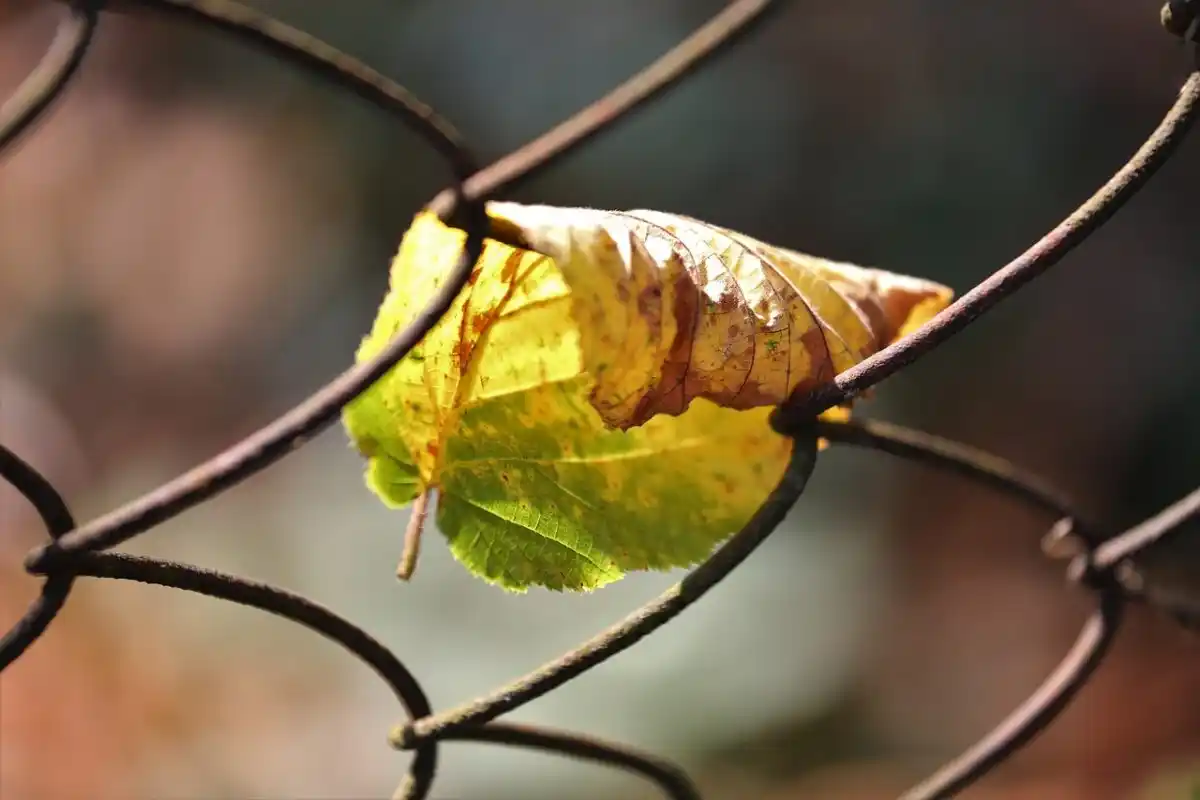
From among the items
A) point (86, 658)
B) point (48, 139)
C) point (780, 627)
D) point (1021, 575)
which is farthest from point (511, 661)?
point (48, 139)

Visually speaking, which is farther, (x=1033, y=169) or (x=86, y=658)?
(x=1033, y=169)

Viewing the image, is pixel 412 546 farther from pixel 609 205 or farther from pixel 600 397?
pixel 609 205

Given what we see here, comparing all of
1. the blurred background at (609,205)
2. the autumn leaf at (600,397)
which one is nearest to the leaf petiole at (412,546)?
the autumn leaf at (600,397)

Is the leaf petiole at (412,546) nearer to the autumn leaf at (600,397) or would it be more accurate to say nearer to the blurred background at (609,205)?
the autumn leaf at (600,397)

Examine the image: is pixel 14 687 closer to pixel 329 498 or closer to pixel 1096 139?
pixel 329 498

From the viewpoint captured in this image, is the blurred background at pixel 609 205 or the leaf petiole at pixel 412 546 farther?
the blurred background at pixel 609 205

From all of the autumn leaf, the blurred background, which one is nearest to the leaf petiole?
the autumn leaf

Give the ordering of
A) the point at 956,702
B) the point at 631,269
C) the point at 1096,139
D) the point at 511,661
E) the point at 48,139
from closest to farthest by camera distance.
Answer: the point at 631,269 → the point at 511,661 → the point at 956,702 → the point at 1096,139 → the point at 48,139

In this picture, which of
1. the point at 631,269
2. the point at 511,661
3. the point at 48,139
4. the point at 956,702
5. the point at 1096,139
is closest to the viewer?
the point at 631,269

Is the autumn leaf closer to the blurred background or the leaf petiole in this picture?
the leaf petiole
